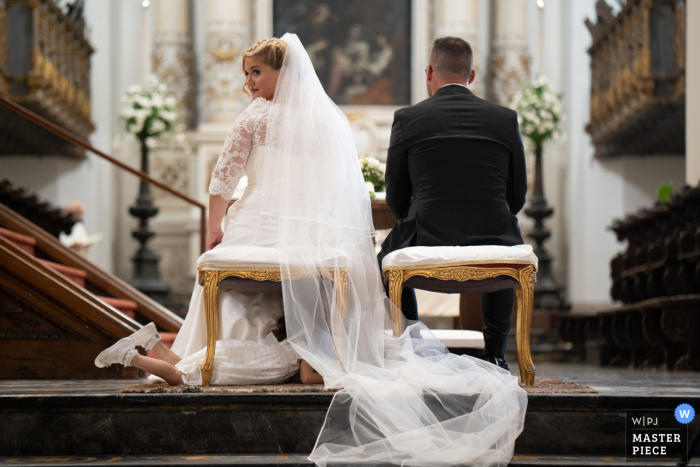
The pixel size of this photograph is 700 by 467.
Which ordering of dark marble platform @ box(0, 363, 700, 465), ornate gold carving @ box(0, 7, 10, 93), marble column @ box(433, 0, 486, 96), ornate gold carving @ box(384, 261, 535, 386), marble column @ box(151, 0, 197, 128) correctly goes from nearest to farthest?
dark marble platform @ box(0, 363, 700, 465) < ornate gold carving @ box(384, 261, 535, 386) < ornate gold carving @ box(0, 7, 10, 93) < marble column @ box(151, 0, 197, 128) < marble column @ box(433, 0, 486, 96)

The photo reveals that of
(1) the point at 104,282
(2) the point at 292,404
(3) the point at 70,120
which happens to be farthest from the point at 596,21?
(2) the point at 292,404

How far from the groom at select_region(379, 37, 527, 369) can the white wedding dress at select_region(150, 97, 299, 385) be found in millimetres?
597

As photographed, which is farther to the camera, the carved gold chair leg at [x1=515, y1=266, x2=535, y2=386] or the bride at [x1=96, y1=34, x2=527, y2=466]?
the carved gold chair leg at [x1=515, y1=266, x2=535, y2=386]

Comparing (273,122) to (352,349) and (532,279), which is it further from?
(532,279)

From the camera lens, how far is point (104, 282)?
602 cm

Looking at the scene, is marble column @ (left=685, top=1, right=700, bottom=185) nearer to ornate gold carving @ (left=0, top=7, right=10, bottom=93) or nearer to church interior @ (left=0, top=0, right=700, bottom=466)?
church interior @ (left=0, top=0, right=700, bottom=466)

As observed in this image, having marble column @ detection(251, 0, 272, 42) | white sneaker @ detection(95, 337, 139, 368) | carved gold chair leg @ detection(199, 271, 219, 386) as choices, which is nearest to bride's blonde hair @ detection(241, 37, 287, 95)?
carved gold chair leg @ detection(199, 271, 219, 386)

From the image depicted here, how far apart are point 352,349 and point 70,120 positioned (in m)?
7.18

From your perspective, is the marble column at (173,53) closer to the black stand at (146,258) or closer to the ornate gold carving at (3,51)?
the black stand at (146,258)

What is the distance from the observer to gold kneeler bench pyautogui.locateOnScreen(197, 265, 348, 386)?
3393 millimetres

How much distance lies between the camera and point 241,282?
3.48 metres

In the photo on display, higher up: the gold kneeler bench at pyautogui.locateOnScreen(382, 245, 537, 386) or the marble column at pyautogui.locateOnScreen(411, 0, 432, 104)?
the marble column at pyautogui.locateOnScreen(411, 0, 432, 104)

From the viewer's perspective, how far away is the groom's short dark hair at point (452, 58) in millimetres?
3709

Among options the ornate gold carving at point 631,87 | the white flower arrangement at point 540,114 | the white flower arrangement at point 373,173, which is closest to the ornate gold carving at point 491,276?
the white flower arrangement at point 373,173
